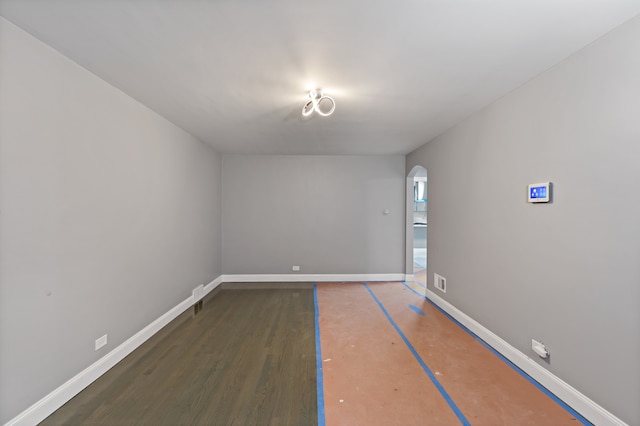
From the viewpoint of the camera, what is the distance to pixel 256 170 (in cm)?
556

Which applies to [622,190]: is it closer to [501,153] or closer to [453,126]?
[501,153]

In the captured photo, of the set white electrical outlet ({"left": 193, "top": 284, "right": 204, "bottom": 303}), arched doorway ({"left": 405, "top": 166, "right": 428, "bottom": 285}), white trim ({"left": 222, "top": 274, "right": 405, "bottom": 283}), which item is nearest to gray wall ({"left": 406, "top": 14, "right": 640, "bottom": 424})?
arched doorway ({"left": 405, "top": 166, "right": 428, "bottom": 285})

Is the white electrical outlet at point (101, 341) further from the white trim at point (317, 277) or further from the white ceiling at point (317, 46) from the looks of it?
the white trim at point (317, 277)

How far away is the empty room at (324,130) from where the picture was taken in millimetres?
1681

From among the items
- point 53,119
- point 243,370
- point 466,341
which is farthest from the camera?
point 466,341

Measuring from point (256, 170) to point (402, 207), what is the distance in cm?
306

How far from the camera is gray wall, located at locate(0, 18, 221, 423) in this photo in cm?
170

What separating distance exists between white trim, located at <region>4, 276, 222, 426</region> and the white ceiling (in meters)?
2.43

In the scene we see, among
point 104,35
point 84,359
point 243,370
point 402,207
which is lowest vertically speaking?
point 243,370

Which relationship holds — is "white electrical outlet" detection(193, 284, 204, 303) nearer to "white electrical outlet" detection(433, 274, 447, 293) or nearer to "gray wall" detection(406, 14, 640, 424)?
"white electrical outlet" detection(433, 274, 447, 293)

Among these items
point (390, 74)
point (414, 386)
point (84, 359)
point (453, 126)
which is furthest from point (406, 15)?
point (84, 359)

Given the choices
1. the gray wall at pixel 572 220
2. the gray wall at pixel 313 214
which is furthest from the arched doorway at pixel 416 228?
the gray wall at pixel 572 220

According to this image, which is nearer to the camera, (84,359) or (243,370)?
(84,359)

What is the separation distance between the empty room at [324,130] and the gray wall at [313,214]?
1.75 meters
